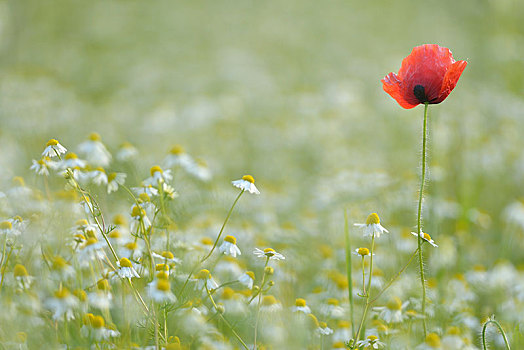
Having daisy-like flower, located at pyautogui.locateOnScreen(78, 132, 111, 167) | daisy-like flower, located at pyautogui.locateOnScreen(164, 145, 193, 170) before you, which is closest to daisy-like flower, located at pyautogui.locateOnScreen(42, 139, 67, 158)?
daisy-like flower, located at pyautogui.locateOnScreen(78, 132, 111, 167)

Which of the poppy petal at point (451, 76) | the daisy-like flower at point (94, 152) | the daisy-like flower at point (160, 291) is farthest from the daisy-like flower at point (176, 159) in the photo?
the poppy petal at point (451, 76)

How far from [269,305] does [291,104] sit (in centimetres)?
500

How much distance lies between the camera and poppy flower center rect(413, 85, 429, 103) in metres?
1.51

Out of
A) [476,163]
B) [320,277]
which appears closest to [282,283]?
[320,277]

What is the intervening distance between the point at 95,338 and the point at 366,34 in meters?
10.6

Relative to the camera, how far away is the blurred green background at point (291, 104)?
3.74m

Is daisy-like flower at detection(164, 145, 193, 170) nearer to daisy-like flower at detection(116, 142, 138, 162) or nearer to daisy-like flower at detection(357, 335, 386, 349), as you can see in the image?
daisy-like flower at detection(116, 142, 138, 162)

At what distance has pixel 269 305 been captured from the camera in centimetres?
184

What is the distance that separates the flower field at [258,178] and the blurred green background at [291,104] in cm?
3

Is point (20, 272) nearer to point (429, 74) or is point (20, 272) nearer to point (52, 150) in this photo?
point (52, 150)

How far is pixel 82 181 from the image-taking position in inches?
72.7

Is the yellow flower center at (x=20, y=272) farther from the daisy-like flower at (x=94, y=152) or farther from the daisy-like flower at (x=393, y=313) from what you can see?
the daisy-like flower at (x=393, y=313)

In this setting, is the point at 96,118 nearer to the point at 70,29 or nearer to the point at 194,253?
the point at 194,253

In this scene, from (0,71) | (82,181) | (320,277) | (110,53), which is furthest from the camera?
(110,53)
